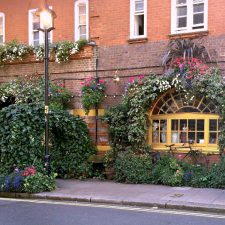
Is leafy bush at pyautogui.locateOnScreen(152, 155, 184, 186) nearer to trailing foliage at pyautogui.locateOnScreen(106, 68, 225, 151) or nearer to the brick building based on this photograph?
trailing foliage at pyautogui.locateOnScreen(106, 68, 225, 151)

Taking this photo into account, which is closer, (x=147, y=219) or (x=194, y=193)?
(x=147, y=219)

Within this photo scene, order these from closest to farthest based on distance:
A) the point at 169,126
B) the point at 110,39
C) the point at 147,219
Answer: the point at 147,219, the point at 169,126, the point at 110,39

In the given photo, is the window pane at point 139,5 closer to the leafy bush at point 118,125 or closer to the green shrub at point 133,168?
the leafy bush at point 118,125

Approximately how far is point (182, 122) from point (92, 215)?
5.76 meters

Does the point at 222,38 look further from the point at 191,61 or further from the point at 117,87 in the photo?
the point at 117,87

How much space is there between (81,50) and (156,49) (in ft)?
9.16

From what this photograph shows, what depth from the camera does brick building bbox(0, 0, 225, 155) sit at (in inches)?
557

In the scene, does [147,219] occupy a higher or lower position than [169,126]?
lower

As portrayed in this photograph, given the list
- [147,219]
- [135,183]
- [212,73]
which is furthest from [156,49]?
[147,219]

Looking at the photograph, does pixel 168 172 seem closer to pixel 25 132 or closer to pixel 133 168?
pixel 133 168

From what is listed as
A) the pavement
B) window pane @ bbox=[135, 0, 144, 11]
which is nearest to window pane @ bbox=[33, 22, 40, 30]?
window pane @ bbox=[135, 0, 144, 11]

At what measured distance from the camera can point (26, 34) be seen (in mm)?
17688

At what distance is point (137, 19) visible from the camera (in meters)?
15.4

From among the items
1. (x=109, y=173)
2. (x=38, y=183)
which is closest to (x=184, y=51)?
(x=109, y=173)
